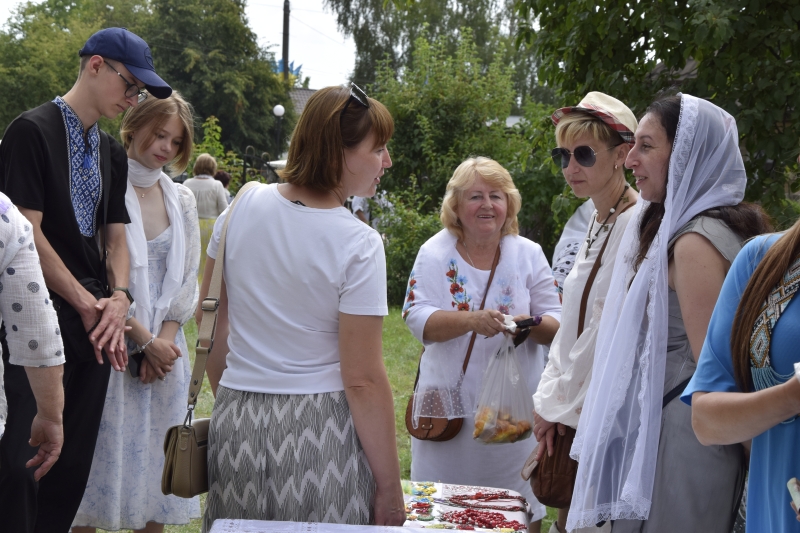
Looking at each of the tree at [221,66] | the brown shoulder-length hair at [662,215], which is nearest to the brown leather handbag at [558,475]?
the brown shoulder-length hair at [662,215]

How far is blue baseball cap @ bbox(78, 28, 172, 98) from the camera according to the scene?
3010 mm

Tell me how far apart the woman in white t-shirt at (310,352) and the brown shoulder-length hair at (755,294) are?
3.10 feet

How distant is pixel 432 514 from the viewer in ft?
9.11

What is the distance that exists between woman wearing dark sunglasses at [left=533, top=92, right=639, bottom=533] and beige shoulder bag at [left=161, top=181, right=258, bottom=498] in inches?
47.0

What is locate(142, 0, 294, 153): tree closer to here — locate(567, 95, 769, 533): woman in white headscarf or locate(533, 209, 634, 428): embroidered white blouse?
locate(533, 209, 634, 428): embroidered white blouse

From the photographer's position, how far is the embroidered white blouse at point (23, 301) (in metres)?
1.99

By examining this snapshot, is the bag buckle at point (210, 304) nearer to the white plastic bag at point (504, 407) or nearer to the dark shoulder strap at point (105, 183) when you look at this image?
the dark shoulder strap at point (105, 183)

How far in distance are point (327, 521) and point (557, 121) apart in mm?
1832

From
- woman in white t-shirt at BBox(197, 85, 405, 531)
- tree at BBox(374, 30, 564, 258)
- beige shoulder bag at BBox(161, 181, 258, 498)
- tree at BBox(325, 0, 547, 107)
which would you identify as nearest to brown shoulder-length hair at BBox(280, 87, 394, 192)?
woman in white t-shirt at BBox(197, 85, 405, 531)

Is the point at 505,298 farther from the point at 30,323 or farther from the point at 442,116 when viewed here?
the point at 442,116

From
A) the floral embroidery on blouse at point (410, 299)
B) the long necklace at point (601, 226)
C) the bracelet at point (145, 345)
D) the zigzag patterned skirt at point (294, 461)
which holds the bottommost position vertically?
the zigzag patterned skirt at point (294, 461)

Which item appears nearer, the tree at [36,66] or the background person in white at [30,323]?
the background person in white at [30,323]

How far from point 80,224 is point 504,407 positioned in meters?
1.87

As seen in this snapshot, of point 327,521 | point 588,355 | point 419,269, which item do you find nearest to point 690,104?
point 588,355
